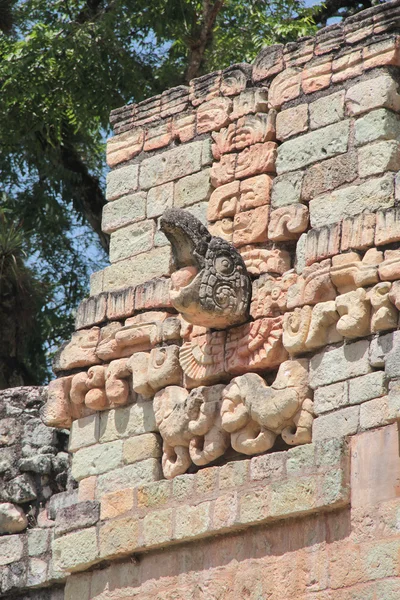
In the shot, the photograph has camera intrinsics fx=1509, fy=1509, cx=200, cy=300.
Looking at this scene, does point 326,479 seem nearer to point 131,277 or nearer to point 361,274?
point 361,274

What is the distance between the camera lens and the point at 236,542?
731cm

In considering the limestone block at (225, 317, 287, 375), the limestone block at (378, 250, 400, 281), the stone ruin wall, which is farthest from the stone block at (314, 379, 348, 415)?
the limestone block at (378, 250, 400, 281)

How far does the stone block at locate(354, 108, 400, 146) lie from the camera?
7.44 meters

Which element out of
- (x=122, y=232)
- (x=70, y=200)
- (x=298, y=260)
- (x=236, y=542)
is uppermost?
(x=70, y=200)

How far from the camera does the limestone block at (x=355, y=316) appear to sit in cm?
706

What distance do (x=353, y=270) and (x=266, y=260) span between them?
2.22ft

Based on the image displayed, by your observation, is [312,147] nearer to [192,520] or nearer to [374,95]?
[374,95]

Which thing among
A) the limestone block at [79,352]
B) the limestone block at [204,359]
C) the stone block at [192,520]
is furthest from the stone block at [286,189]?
the stone block at [192,520]

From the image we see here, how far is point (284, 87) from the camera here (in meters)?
7.98

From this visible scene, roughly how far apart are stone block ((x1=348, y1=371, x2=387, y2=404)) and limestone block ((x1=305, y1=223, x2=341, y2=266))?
68 cm

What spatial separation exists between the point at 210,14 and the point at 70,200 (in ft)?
8.96

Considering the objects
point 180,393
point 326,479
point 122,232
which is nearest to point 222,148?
point 122,232

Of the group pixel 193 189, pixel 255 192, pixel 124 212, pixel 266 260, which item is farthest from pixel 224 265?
pixel 124 212

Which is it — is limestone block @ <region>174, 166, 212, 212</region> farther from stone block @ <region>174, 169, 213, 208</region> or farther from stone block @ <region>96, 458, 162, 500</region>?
stone block @ <region>96, 458, 162, 500</region>
